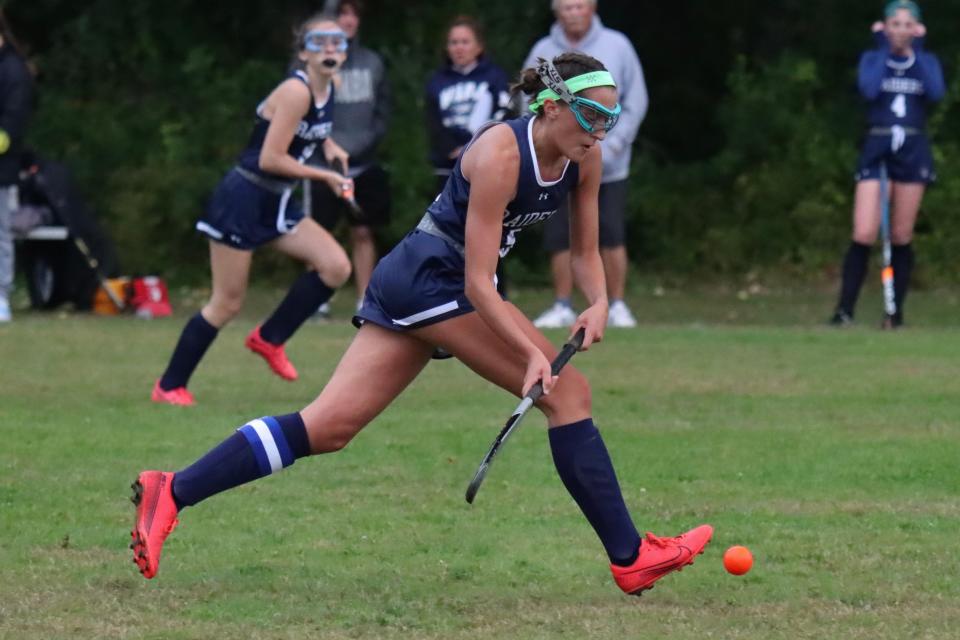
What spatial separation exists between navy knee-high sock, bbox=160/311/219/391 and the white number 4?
5.52 meters

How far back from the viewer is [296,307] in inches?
368

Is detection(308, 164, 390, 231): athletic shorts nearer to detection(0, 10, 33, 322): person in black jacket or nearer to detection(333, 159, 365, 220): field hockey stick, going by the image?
detection(0, 10, 33, 322): person in black jacket

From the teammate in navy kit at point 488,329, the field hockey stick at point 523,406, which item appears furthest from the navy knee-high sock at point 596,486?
the field hockey stick at point 523,406

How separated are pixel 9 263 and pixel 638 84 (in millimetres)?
4423

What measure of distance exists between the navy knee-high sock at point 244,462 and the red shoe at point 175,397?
3.62 metres

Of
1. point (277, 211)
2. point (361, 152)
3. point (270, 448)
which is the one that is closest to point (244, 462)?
point (270, 448)

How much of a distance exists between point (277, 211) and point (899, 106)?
515 centimetres

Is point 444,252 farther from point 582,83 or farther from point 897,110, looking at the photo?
→ point 897,110

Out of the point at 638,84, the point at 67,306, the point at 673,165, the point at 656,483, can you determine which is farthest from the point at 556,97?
the point at 673,165

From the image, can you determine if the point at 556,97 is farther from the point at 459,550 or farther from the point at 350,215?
the point at 350,215

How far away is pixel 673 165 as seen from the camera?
17719 mm

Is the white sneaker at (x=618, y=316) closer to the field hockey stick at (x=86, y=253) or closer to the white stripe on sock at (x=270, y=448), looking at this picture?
the field hockey stick at (x=86, y=253)

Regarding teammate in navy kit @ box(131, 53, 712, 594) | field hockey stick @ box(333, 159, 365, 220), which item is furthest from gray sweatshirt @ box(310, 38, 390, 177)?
teammate in navy kit @ box(131, 53, 712, 594)

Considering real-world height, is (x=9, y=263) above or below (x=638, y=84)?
below
